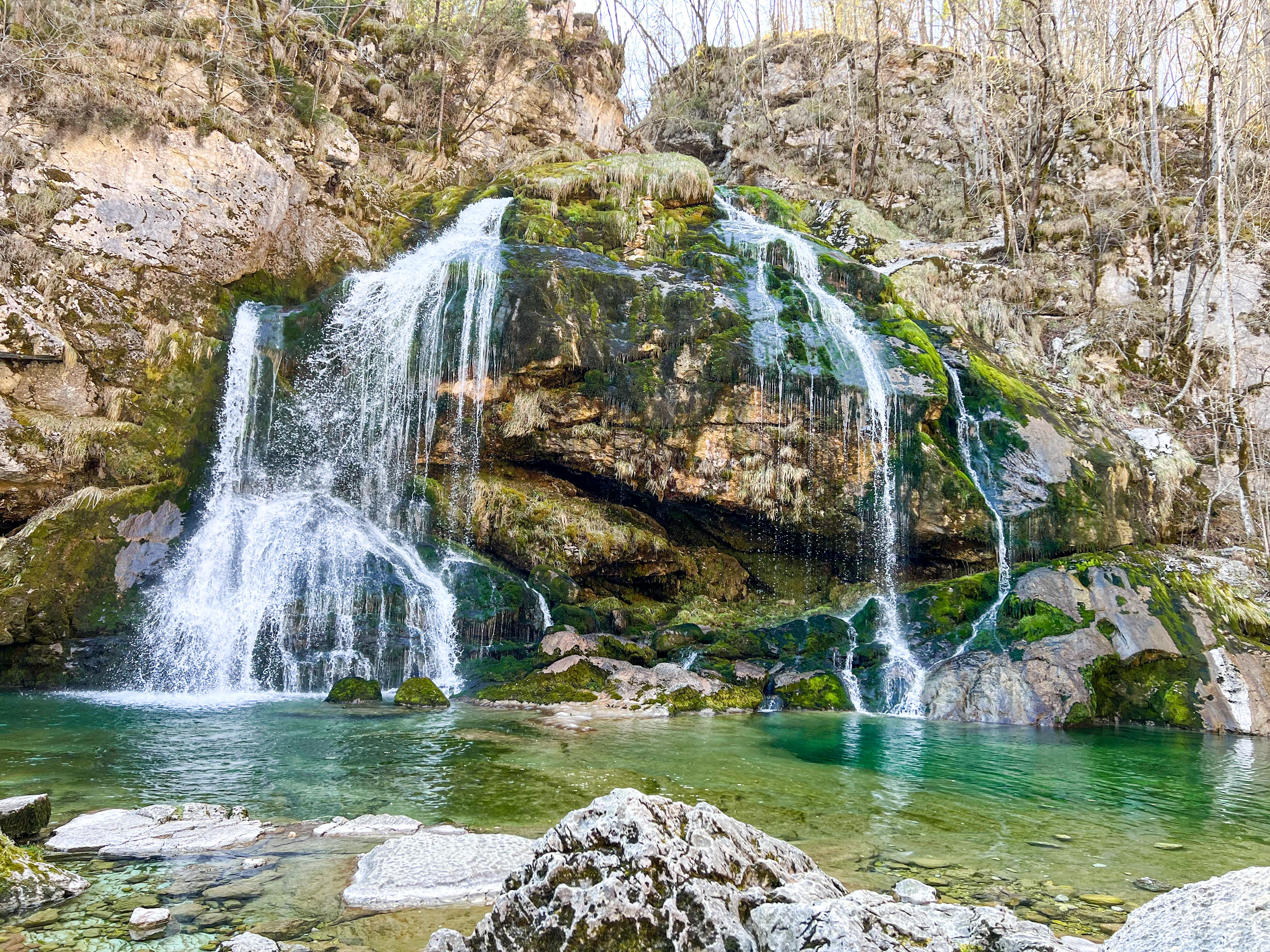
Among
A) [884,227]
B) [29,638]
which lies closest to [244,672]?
[29,638]

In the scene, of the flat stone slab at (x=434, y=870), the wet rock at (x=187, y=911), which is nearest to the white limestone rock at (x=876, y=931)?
the flat stone slab at (x=434, y=870)

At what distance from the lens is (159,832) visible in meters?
4.65

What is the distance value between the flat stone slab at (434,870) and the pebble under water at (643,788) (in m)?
0.13

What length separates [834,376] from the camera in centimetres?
1513

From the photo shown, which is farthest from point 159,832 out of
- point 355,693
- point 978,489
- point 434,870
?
point 978,489

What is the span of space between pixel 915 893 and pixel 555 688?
8.40m

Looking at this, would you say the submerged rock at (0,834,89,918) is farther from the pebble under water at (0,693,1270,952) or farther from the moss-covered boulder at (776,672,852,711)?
the moss-covered boulder at (776,672,852,711)

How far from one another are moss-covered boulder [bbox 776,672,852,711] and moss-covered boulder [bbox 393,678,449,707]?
563 centimetres

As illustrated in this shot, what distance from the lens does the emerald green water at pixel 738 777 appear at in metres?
5.21

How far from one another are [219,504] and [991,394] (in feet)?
50.0

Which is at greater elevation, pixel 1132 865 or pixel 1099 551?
pixel 1099 551

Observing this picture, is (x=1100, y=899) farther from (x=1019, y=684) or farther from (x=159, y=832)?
(x=1019, y=684)

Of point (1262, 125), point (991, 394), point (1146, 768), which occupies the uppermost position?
point (1262, 125)

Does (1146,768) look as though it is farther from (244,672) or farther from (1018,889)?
(244,672)
